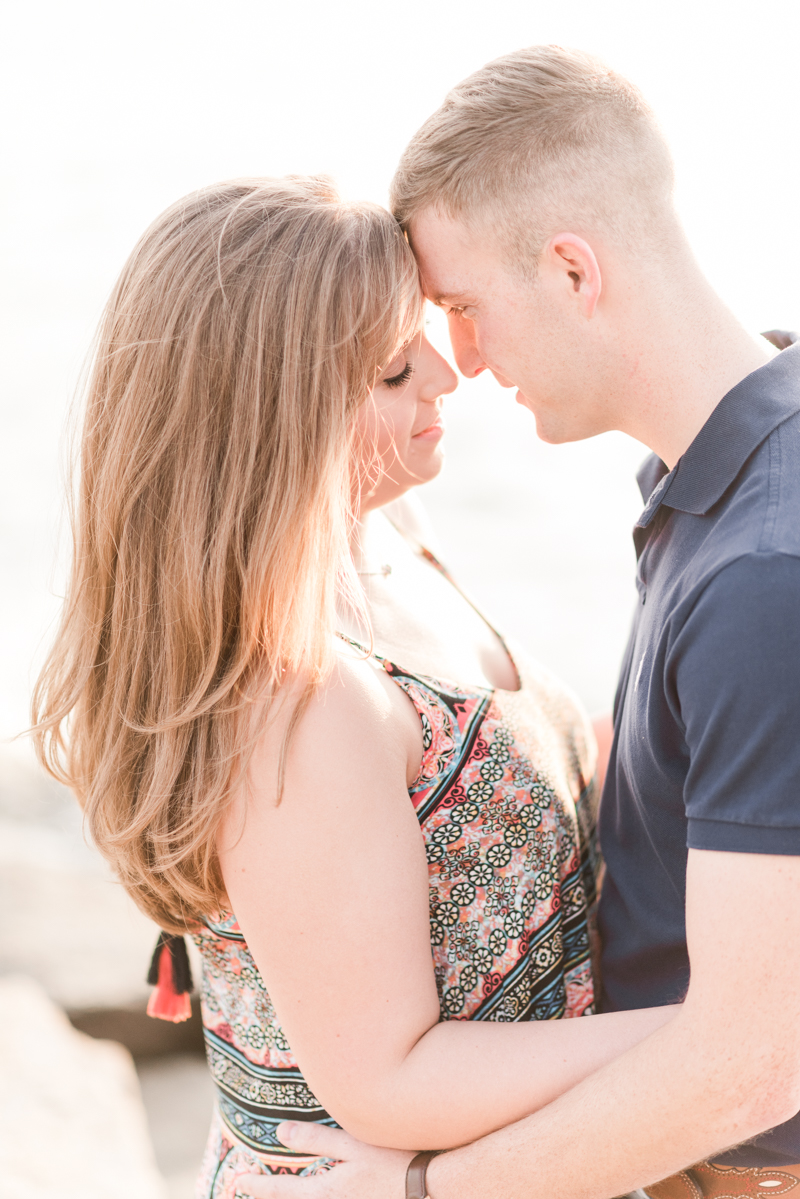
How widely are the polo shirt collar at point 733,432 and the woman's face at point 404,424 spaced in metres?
0.47

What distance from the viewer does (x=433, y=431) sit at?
5.82ft

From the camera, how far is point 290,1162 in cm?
161

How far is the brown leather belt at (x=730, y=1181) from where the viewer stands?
58.9 inches

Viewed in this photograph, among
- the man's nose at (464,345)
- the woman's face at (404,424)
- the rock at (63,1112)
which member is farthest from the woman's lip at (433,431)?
the rock at (63,1112)

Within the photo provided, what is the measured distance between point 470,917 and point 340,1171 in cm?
43

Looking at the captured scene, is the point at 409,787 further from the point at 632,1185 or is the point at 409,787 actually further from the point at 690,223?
the point at 690,223

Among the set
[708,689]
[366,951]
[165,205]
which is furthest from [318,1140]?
[165,205]

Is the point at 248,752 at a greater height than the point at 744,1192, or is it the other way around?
the point at 248,752

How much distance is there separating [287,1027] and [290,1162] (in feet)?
1.20

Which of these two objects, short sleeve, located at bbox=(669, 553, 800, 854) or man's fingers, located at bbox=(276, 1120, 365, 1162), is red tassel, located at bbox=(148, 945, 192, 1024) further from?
short sleeve, located at bbox=(669, 553, 800, 854)

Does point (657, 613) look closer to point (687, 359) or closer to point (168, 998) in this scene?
point (687, 359)

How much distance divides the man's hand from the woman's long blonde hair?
1.46 feet

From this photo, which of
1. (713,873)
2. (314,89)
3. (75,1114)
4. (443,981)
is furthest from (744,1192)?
(314,89)

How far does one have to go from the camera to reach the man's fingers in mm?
1508
